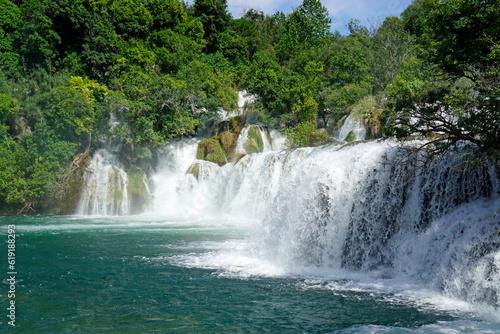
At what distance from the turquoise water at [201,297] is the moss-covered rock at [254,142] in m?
13.1

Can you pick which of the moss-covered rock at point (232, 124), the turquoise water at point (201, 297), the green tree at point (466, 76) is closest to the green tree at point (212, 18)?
the moss-covered rock at point (232, 124)

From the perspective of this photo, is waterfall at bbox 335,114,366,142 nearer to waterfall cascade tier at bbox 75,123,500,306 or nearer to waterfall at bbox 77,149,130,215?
waterfall cascade tier at bbox 75,123,500,306

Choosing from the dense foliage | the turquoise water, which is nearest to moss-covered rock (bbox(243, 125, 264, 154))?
the dense foliage

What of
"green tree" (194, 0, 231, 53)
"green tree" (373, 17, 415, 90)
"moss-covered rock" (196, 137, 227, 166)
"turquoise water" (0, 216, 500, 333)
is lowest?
"turquoise water" (0, 216, 500, 333)

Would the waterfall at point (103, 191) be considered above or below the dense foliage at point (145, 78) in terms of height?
below

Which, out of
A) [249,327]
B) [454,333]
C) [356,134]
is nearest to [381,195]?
[454,333]

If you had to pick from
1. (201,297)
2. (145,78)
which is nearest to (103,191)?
(145,78)

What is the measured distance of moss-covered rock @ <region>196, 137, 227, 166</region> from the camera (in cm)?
2423

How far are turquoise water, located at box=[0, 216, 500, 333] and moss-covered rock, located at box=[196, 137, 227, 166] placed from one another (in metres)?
12.1

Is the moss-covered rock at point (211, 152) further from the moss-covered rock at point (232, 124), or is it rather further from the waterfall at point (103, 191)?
the waterfall at point (103, 191)

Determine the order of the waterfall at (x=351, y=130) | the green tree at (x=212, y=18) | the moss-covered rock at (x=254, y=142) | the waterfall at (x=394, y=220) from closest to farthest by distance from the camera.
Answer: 1. the waterfall at (x=394, y=220)
2. the waterfall at (x=351, y=130)
3. the moss-covered rock at (x=254, y=142)
4. the green tree at (x=212, y=18)

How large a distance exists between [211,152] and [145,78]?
6.32 m

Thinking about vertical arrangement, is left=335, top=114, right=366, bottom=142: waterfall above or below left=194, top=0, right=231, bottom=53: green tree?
below

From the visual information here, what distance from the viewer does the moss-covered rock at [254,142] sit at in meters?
25.0
